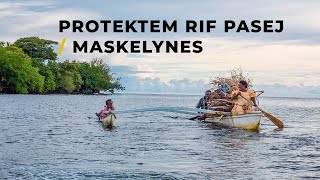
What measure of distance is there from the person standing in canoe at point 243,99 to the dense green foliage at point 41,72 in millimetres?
105774

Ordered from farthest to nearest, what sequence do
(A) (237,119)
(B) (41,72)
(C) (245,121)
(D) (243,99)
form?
(B) (41,72), (A) (237,119), (D) (243,99), (C) (245,121)

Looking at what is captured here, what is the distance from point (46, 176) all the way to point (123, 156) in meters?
4.79

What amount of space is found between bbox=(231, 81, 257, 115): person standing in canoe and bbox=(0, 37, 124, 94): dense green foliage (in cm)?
10577

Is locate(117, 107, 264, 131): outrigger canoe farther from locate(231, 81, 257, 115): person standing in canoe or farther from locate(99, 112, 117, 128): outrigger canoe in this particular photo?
locate(99, 112, 117, 128): outrigger canoe

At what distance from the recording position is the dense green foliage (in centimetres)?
13388

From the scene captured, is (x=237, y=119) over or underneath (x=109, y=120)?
over

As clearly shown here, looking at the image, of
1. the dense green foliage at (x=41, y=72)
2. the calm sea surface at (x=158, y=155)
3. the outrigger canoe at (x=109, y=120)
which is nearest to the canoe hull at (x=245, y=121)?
the calm sea surface at (x=158, y=155)

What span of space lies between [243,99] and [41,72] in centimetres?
12259

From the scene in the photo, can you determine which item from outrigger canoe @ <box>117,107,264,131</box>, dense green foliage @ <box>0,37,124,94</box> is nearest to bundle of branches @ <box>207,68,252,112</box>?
outrigger canoe @ <box>117,107,264,131</box>

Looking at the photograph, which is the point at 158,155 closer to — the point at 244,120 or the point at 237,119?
the point at 244,120

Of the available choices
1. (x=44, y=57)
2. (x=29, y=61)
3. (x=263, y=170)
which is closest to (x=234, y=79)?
(x=263, y=170)

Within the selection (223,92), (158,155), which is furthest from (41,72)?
(158,155)

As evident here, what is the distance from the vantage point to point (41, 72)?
490 feet

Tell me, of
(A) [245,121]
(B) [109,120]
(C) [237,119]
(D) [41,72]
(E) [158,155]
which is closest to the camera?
(E) [158,155]
